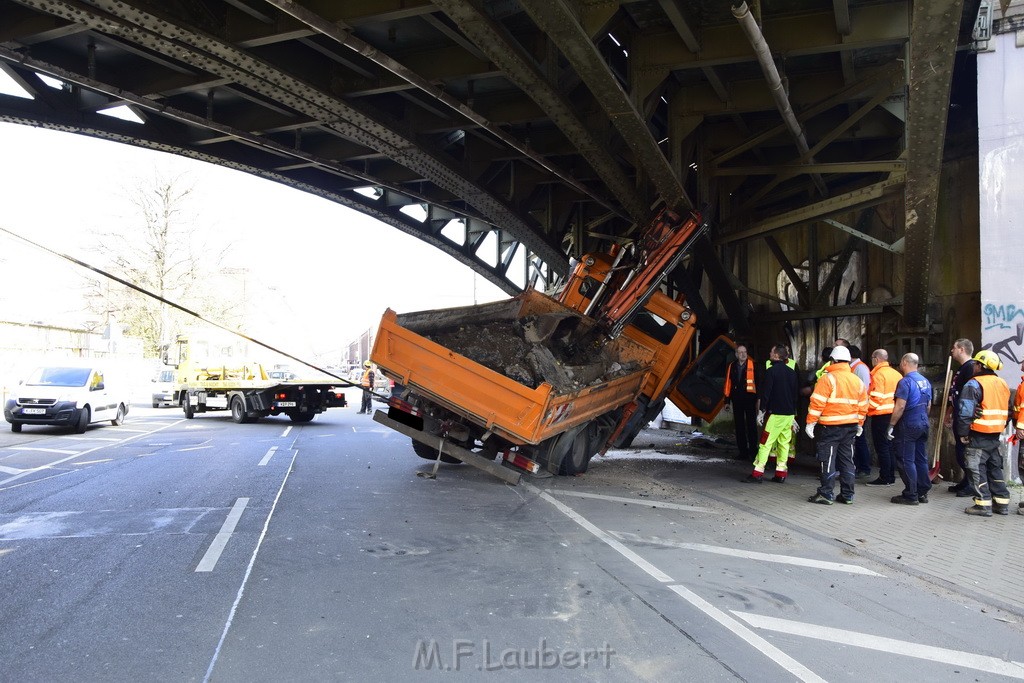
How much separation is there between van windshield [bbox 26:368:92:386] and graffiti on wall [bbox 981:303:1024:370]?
56.1 feet

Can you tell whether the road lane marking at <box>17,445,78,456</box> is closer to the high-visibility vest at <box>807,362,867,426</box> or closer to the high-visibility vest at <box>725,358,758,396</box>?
the high-visibility vest at <box>725,358,758,396</box>

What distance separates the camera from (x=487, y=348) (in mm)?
8828

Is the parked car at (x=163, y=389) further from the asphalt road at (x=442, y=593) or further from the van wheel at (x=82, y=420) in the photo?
the asphalt road at (x=442, y=593)

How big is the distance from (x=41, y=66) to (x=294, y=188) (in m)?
5.81

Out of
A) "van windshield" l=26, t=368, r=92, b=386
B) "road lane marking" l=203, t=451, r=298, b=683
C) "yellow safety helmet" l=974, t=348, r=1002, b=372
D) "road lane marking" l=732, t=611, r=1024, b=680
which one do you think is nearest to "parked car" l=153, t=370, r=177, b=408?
"van windshield" l=26, t=368, r=92, b=386

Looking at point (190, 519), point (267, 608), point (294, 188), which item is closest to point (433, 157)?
point (294, 188)

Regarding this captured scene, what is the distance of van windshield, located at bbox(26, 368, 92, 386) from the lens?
1532 centimetres

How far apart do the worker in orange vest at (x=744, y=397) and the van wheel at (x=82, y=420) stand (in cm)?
1345

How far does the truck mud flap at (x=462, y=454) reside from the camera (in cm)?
800

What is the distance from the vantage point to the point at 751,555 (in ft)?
19.1

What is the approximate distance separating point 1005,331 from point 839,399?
2485mm

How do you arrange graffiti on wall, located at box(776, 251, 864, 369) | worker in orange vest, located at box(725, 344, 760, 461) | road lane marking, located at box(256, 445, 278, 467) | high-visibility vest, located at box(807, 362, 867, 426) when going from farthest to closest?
graffiti on wall, located at box(776, 251, 864, 369), worker in orange vest, located at box(725, 344, 760, 461), road lane marking, located at box(256, 445, 278, 467), high-visibility vest, located at box(807, 362, 867, 426)

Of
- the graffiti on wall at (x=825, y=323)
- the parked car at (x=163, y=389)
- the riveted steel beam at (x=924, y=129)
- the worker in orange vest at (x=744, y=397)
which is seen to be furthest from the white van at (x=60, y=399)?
the riveted steel beam at (x=924, y=129)

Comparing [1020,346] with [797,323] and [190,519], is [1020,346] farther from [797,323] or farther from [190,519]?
[190,519]
